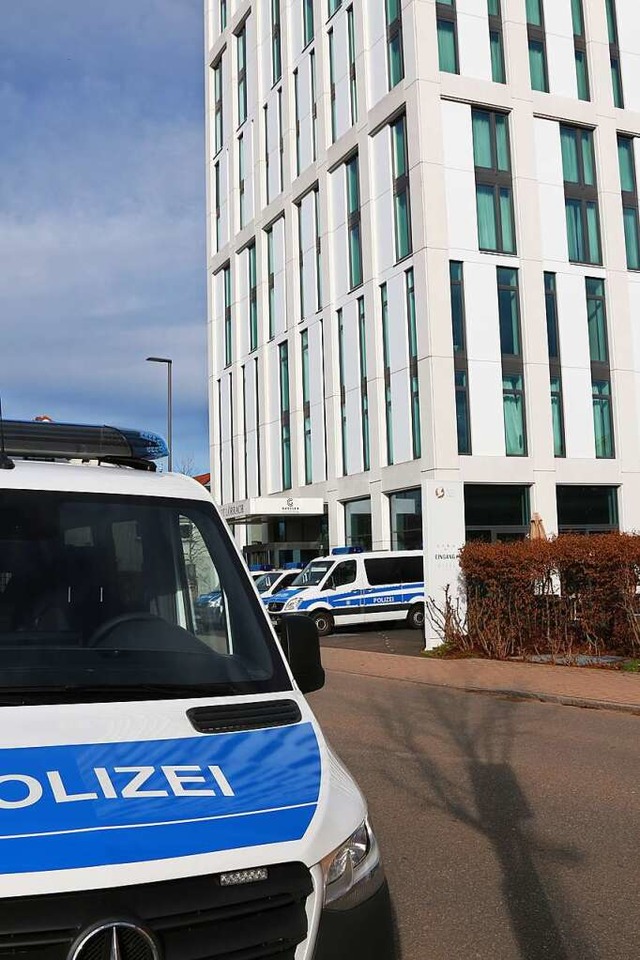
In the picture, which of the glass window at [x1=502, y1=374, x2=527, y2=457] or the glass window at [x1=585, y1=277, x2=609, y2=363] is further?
A: the glass window at [x1=585, y1=277, x2=609, y2=363]

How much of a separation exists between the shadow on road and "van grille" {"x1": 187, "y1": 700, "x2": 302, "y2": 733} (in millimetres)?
1723

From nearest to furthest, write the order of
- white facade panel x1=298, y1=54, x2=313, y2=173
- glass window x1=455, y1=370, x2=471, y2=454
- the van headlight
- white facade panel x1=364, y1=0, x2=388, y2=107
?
the van headlight, glass window x1=455, y1=370, x2=471, y2=454, white facade panel x1=364, y1=0, x2=388, y2=107, white facade panel x1=298, y1=54, x2=313, y2=173

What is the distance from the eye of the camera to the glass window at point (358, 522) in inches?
1400

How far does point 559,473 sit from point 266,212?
19.2 meters

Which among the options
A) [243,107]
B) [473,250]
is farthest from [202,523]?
[243,107]

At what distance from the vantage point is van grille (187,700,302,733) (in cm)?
276

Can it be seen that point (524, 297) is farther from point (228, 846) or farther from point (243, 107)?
point (228, 846)

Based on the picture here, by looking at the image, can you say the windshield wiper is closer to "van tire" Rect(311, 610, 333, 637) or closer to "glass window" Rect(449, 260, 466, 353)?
"van tire" Rect(311, 610, 333, 637)

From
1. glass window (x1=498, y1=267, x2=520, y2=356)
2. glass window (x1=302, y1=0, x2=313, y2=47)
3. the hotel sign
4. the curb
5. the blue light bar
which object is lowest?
the curb

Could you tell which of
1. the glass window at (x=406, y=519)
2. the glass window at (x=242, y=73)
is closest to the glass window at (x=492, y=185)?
the glass window at (x=406, y=519)

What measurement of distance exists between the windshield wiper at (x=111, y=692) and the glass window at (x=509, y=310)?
3123cm

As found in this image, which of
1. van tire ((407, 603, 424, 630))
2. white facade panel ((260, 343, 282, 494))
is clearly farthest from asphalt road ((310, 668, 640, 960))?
white facade panel ((260, 343, 282, 494))

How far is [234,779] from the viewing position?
2484 millimetres

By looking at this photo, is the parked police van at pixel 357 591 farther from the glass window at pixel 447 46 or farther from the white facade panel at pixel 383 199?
the glass window at pixel 447 46
